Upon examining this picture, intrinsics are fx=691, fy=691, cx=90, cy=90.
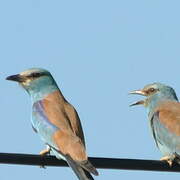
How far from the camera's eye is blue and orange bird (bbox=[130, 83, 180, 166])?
849cm

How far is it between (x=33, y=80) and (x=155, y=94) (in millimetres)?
1999

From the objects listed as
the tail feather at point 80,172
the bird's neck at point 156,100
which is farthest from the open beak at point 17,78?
the tail feather at point 80,172

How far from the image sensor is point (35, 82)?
895cm

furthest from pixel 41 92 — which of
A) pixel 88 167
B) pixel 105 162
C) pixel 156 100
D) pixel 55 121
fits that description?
pixel 105 162

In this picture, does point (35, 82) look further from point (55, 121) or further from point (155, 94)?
point (155, 94)

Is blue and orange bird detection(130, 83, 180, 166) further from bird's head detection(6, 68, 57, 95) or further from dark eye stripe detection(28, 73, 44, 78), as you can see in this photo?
dark eye stripe detection(28, 73, 44, 78)

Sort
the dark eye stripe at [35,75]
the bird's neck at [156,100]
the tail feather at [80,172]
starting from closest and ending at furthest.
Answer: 1. the tail feather at [80,172]
2. the dark eye stripe at [35,75]
3. the bird's neck at [156,100]

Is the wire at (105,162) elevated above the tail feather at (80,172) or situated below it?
above

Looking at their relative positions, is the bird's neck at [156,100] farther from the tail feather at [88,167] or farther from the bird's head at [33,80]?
the tail feather at [88,167]

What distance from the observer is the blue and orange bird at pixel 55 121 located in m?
6.75

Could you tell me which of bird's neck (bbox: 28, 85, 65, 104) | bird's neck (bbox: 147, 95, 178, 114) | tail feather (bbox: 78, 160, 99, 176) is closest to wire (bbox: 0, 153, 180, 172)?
tail feather (bbox: 78, 160, 99, 176)

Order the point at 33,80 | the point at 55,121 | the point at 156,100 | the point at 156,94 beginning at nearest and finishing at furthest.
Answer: the point at 55,121 < the point at 33,80 < the point at 156,100 < the point at 156,94

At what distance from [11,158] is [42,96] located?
350 centimetres

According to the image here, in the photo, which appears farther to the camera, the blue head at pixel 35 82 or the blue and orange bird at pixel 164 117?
the blue head at pixel 35 82
